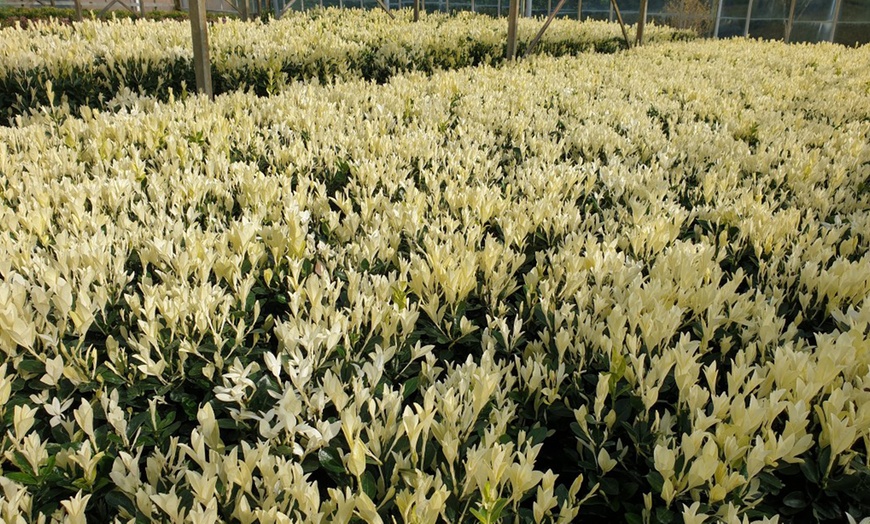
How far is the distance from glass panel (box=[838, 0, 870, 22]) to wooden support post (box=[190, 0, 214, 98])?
19.5 m

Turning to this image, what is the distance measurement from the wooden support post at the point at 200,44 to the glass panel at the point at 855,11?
19451 millimetres

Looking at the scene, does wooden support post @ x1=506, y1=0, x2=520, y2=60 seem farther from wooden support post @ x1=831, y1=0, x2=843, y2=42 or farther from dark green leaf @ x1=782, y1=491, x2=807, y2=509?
wooden support post @ x1=831, y1=0, x2=843, y2=42

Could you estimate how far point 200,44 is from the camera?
16.6 feet

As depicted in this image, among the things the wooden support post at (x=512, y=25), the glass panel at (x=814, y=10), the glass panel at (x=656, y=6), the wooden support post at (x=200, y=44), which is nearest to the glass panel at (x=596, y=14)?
the glass panel at (x=656, y=6)

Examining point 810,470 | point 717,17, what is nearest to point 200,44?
point 810,470

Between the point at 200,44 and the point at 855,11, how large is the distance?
1961 centimetres

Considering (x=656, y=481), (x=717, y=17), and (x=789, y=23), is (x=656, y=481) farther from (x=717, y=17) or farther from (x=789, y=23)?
(x=717, y=17)

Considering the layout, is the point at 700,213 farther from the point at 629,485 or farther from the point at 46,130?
the point at 46,130

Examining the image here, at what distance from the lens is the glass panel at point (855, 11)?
1703cm

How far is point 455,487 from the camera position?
130 centimetres

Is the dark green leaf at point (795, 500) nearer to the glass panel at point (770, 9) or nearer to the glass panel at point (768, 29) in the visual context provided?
the glass panel at point (768, 29)

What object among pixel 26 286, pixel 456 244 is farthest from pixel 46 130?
pixel 456 244

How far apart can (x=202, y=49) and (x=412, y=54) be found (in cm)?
393

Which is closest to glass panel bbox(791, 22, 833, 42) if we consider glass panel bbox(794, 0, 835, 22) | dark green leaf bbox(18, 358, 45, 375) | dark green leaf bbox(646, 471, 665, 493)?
glass panel bbox(794, 0, 835, 22)
